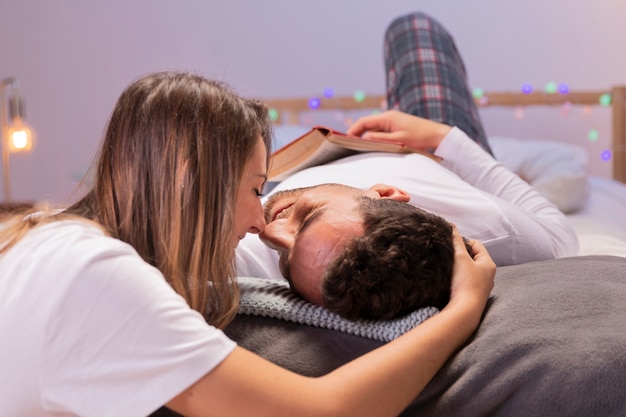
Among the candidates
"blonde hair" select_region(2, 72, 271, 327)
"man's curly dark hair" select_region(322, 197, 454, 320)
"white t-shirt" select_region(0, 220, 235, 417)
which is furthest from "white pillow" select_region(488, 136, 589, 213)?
"white t-shirt" select_region(0, 220, 235, 417)

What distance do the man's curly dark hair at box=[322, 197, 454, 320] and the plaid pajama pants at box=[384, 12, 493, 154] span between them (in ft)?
4.06

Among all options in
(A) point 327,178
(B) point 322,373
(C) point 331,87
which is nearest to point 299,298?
(B) point 322,373

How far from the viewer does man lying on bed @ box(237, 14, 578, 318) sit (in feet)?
2.67

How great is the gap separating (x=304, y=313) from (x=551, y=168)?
167 cm

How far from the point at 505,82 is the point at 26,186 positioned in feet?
7.43

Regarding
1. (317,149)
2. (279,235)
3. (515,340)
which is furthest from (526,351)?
(317,149)

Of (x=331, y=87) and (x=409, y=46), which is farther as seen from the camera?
(x=331, y=87)

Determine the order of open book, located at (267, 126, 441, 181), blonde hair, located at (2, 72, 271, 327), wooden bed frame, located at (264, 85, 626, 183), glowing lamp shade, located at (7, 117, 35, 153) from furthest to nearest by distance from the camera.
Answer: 1. wooden bed frame, located at (264, 85, 626, 183)
2. glowing lamp shade, located at (7, 117, 35, 153)
3. open book, located at (267, 126, 441, 181)
4. blonde hair, located at (2, 72, 271, 327)

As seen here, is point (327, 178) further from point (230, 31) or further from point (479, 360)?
point (230, 31)

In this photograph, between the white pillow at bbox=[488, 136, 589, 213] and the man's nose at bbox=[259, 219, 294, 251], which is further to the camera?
the white pillow at bbox=[488, 136, 589, 213]

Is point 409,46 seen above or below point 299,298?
above

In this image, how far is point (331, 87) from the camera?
134 inches

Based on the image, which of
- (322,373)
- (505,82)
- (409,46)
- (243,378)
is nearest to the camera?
(243,378)

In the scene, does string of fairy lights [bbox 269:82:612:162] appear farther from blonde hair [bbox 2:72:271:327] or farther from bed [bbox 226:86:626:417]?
blonde hair [bbox 2:72:271:327]
